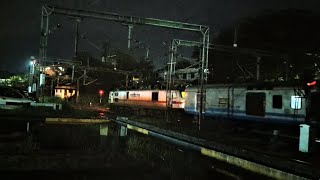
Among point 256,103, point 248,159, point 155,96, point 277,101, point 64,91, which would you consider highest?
point 64,91

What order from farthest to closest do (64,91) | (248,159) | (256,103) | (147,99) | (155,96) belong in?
(64,91) < (147,99) < (155,96) < (256,103) < (248,159)

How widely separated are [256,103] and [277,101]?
5.92 feet

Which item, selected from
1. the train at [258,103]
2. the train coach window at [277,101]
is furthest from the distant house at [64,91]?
the train coach window at [277,101]

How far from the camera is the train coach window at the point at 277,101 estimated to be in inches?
862

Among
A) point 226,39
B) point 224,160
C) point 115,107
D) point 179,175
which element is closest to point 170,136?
point 224,160

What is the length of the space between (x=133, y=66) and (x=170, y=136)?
62403 mm

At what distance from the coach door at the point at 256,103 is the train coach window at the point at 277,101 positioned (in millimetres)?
737

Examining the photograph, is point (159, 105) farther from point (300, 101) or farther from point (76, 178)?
point (76, 178)

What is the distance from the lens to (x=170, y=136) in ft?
57.3

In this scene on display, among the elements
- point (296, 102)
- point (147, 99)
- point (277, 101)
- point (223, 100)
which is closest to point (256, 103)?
point (277, 101)

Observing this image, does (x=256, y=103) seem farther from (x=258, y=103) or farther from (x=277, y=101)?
(x=277, y=101)

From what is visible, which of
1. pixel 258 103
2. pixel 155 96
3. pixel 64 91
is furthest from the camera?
pixel 64 91

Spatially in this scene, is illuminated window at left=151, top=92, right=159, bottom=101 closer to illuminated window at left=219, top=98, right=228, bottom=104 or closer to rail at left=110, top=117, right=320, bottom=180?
illuminated window at left=219, top=98, right=228, bottom=104

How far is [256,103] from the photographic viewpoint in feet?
77.7
